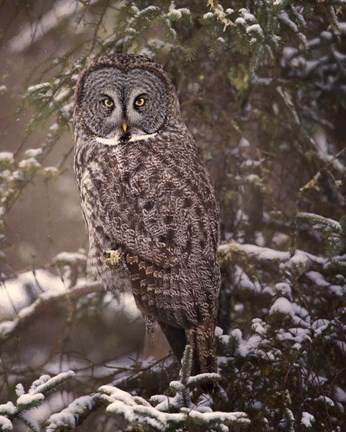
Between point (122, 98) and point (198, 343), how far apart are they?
103cm

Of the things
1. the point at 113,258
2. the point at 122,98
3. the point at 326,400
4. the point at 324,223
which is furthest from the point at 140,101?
the point at 326,400

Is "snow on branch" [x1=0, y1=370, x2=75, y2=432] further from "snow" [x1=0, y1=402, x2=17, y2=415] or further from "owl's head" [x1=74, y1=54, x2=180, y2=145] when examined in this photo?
"owl's head" [x1=74, y1=54, x2=180, y2=145]

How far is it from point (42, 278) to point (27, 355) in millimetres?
627

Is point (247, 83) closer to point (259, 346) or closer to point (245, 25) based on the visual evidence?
point (245, 25)

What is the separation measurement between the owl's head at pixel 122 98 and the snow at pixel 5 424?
4.42ft

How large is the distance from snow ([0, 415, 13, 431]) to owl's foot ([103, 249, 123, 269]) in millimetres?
977

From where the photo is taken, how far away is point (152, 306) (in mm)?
2758

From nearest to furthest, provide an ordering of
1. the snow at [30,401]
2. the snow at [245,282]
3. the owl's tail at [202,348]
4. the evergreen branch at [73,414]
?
the snow at [30,401] < the evergreen branch at [73,414] < the owl's tail at [202,348] < the snow at [245,282]

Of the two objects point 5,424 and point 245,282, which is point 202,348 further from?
point 5,424

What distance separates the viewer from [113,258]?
2814 mm

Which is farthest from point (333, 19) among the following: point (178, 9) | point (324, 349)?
point (324, 349)

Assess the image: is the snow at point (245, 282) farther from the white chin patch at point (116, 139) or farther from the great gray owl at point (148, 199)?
the white chin patch at point (116, 139)

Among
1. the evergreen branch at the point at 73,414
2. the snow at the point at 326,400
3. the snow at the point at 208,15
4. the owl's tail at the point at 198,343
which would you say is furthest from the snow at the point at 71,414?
the snow at the point at 208,15

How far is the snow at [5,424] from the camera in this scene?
191 centimetres
